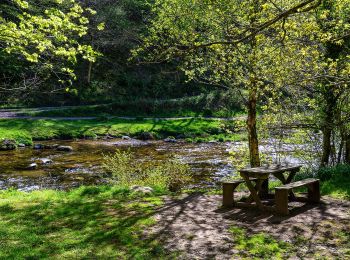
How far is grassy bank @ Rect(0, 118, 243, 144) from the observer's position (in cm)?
3797

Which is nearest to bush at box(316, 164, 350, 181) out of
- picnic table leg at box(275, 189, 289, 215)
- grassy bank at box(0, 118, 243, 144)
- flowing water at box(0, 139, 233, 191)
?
picnic table leg at box(275, 189, 289, 215)

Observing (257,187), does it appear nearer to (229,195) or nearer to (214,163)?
(229,195)

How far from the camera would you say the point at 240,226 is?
1009 cm

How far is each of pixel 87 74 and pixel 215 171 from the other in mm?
43635

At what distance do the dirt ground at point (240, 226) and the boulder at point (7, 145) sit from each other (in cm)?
2403

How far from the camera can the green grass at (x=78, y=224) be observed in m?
8.25

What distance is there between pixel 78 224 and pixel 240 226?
13.9 ft

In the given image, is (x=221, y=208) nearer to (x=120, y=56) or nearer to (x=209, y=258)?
(x=209, y=258)

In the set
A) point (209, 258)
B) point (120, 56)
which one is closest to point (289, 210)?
point (209, 258)

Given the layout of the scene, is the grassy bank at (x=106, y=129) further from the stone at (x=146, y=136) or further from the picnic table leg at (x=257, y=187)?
the picnic table leg at (x=257, y=187)

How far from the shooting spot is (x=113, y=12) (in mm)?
59969

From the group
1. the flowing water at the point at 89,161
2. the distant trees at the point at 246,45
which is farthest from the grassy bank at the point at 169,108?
the distant trees at the point at 246,45

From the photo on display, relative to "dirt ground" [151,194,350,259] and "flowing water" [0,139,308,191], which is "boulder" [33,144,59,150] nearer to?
"flowing water" [0,139,308,191]

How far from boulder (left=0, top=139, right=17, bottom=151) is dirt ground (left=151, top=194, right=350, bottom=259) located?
24.0 metres
